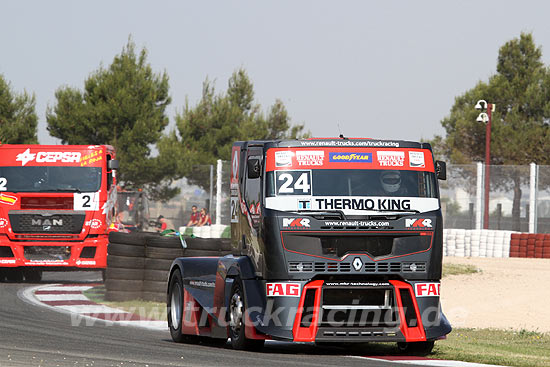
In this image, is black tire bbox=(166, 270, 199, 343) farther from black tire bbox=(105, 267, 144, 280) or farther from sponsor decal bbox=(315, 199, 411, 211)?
black tire bbox=(105, 267, 144, 280)

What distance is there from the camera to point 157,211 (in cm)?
3944

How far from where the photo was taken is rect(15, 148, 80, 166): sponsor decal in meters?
21.8

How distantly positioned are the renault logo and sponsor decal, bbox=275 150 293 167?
3.88 ft

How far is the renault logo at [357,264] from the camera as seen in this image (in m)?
10.6

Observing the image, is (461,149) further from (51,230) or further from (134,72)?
(51,230)

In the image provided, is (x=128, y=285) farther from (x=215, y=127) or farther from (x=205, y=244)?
(x=215, y=127)

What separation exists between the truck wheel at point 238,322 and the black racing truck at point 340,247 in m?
0.01

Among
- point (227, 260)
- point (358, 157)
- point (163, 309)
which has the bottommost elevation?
point (163, 309)

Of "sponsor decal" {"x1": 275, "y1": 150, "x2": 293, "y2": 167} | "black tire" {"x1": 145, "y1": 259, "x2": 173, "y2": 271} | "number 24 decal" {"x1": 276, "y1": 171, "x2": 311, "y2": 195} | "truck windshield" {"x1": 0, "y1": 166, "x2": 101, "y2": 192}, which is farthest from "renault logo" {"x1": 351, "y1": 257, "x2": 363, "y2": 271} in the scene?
"truck windshield" {"x1": 0, "y1": 166, "x2": 101, "y2": 192}

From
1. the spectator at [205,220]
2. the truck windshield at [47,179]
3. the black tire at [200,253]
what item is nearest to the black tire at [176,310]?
the black tire at [200,253]

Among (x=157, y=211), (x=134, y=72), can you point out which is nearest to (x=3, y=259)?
(x=157, y=211)

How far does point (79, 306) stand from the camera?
56.9 ft

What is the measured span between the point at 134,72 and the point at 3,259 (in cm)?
3235

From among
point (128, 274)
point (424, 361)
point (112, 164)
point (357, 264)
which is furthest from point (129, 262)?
point (424, 361)
